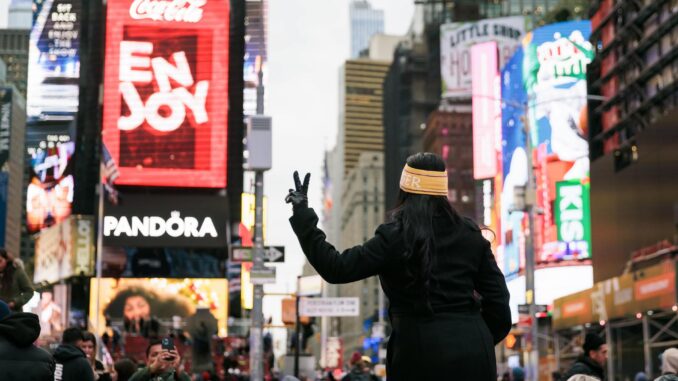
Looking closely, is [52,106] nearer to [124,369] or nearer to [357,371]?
[357,371]

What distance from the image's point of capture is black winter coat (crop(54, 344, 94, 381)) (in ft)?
28.6

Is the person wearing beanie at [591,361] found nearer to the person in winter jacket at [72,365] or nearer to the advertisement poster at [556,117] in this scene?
the person in winter jacket at [72,365]

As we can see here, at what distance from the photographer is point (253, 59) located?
5975cm

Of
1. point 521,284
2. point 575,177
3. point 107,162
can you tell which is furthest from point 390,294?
point 521,284

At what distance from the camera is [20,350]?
266 inches

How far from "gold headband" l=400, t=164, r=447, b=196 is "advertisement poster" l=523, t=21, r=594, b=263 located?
6012 centimetres

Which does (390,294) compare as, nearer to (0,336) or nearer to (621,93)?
(0,336)

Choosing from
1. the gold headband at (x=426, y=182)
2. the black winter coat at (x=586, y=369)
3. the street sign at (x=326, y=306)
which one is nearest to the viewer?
the gold headband at (x=426, y=182)

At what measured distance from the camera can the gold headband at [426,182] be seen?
5.09 meters

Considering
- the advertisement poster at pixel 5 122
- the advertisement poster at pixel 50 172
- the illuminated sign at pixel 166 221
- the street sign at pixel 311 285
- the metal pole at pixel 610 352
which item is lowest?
the metal pole at pixel 610 352

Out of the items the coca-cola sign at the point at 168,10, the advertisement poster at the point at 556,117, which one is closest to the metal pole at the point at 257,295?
the coca-cola sign at the point at 168,10

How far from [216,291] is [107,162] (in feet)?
37.7

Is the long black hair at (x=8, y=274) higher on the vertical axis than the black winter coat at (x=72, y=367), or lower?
higher

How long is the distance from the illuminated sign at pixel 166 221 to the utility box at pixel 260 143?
32.7 m
